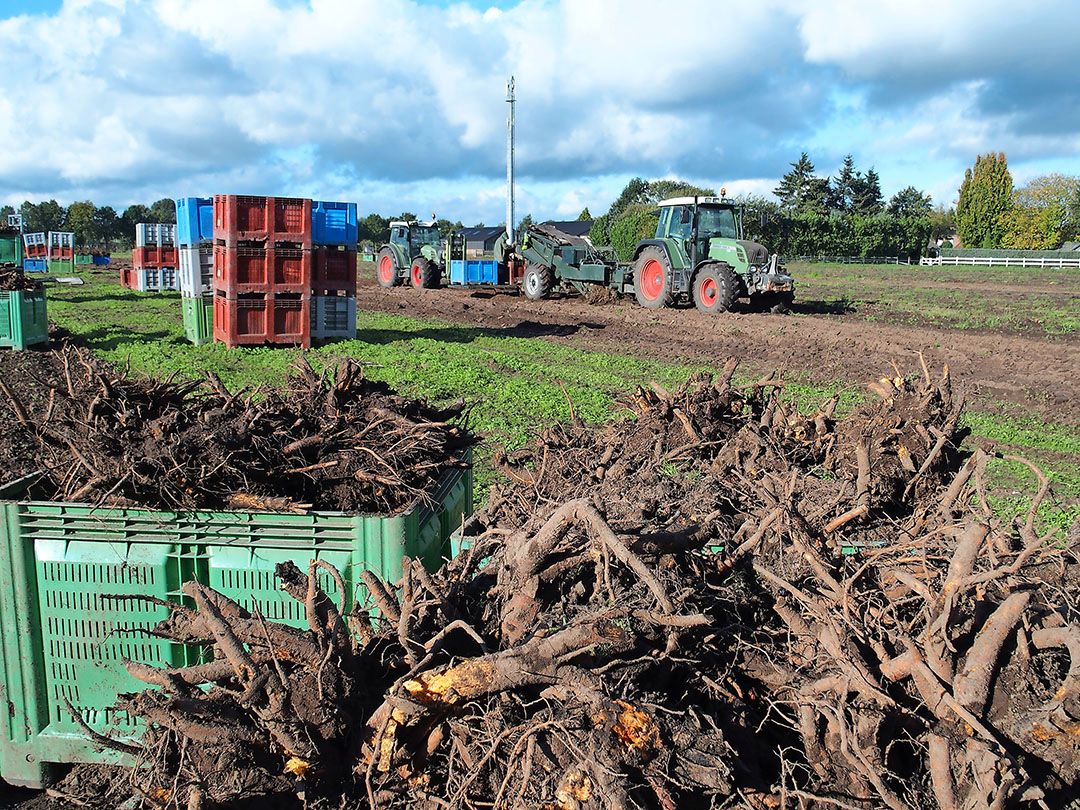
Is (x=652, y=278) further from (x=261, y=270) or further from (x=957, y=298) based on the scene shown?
(x=957, y=298)

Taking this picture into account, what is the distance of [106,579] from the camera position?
306cm

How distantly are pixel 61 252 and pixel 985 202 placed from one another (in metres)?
72.6

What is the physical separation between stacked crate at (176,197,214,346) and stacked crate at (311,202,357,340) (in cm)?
184

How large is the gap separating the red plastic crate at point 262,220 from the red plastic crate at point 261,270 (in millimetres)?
161

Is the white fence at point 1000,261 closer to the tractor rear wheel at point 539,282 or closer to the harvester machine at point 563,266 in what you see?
the harvester machine at point 563,266

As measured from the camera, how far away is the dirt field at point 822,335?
41.4ft

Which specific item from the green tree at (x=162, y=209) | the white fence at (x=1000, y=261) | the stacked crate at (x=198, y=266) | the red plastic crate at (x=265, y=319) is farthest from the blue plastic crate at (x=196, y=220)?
the green tree at (x=162, y=209)

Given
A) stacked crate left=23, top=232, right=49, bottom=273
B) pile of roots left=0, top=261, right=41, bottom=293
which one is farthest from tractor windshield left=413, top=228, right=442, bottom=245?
stacked crate left=23, top=232, right=49, bottom=273

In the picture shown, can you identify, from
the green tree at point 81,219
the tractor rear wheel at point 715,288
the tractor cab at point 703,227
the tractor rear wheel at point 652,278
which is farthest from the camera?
the green tree at point 81,219

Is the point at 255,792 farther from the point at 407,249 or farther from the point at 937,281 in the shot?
the point at 937,281

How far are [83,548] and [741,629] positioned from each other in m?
2.29

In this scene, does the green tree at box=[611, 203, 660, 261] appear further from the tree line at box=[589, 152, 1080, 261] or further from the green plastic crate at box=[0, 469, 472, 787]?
the green plastic crate at box=[0, 469, 472, 787]

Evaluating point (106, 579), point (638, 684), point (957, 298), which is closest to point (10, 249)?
Answer: point (106, 579)

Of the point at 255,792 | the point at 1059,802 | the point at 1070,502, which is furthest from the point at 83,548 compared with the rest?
the point at 1070,502
